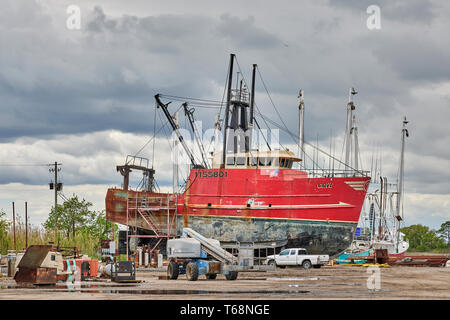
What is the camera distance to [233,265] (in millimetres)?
32781

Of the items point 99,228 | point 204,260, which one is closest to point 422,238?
point 99,228

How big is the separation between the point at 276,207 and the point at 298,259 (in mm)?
6035

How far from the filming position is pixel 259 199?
53969 mm

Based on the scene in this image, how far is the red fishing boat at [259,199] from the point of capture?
171 ft

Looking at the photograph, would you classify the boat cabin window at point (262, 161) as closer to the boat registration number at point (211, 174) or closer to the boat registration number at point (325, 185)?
the boat registration number at point (211, 174)

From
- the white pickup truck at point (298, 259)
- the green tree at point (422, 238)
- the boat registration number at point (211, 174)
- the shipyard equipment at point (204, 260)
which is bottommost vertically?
the green tree at point (422, 238)

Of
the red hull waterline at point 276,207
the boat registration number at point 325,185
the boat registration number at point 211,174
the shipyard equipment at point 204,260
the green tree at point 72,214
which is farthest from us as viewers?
the green tree at point 72,214

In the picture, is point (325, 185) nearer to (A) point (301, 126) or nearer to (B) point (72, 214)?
(A) point (301, 126)

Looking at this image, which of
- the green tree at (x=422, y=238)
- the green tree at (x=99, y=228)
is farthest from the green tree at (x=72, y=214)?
the green tree at (x=422, y=238)

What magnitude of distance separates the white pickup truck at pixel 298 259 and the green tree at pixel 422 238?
90296 millimetres

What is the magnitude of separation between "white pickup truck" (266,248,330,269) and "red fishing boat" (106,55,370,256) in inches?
146

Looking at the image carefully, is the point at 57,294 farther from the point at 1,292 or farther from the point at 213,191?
the point at 213,191

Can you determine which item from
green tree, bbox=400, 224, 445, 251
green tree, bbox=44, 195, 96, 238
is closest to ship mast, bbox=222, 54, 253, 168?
green tree, bbox=44, 195, 96, 238
